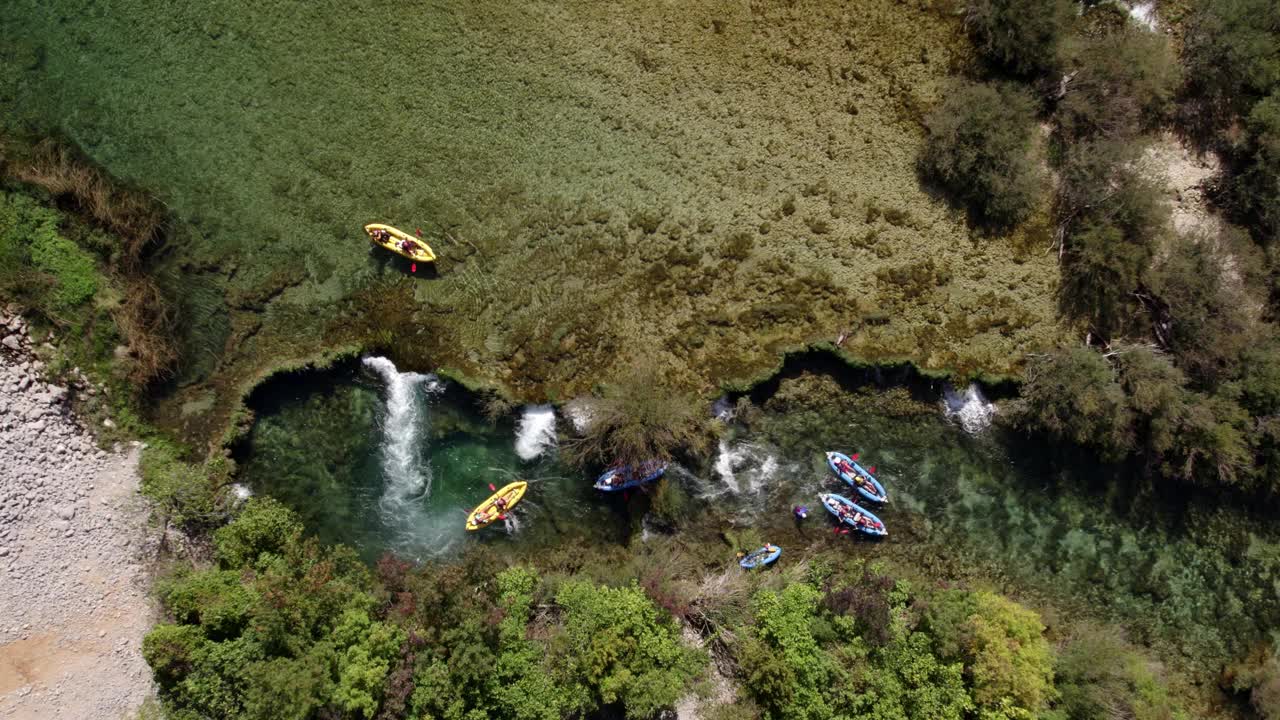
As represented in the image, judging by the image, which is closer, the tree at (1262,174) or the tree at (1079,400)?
the tree at (1079,400)

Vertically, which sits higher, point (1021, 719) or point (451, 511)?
point (1021, 719)

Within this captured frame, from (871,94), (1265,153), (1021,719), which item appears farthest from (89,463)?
(1265,153)

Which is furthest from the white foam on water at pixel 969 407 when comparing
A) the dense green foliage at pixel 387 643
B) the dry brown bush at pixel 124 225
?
the dry brown bush at pixel 124 225

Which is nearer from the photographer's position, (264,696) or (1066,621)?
(264,696)

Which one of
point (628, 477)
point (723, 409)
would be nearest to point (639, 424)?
point (628, 477)

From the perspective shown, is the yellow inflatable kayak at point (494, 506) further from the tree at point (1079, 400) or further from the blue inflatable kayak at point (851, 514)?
the tree at point (1079, 400)

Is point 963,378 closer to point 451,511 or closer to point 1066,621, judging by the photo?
point 1066,621

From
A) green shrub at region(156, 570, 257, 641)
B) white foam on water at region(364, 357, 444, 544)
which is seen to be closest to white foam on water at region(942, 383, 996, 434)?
white foam on water at region(364, 357, 444, 544)
